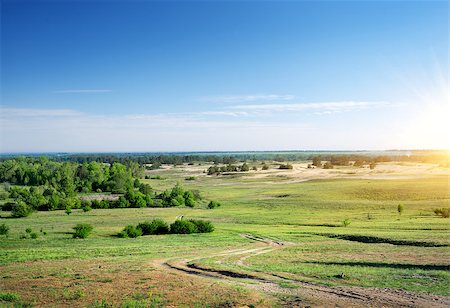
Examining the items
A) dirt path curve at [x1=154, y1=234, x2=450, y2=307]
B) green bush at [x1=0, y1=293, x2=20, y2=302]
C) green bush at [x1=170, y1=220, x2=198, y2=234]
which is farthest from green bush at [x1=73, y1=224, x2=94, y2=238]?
green bush at [x1=0, y1=293, x2=20, y2=302]

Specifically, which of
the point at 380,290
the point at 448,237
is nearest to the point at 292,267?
the point at 380,290

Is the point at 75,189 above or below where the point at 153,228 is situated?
below

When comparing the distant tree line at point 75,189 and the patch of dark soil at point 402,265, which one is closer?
the patch of dark soil at point 402,265

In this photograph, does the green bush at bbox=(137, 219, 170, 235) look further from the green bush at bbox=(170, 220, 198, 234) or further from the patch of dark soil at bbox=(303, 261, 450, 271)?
the patch of dark soil at bbox=(303, 261, 450, 271)

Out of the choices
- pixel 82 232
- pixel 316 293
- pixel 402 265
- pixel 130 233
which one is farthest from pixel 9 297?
pixel 130 233

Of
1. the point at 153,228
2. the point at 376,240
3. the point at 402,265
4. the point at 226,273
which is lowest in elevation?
the point at 153,228

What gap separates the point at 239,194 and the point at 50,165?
337 ft

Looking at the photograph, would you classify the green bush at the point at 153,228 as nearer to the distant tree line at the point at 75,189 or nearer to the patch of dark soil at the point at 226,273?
the patch of dark soil at the point at 226,273

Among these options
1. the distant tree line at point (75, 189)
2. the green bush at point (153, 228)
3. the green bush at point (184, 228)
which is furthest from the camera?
the distant tree line at point (75, 189)

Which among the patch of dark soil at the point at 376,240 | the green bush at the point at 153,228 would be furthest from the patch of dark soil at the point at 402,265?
the green bush at the point at 153,228

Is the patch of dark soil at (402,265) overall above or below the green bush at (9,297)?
below

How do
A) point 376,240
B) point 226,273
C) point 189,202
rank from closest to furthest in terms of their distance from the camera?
1. point 226,273
2. point 376,240
3. point 189,202

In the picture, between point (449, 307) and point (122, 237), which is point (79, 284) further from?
point (122, 237)

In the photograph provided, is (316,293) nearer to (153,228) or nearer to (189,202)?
(153,228)
